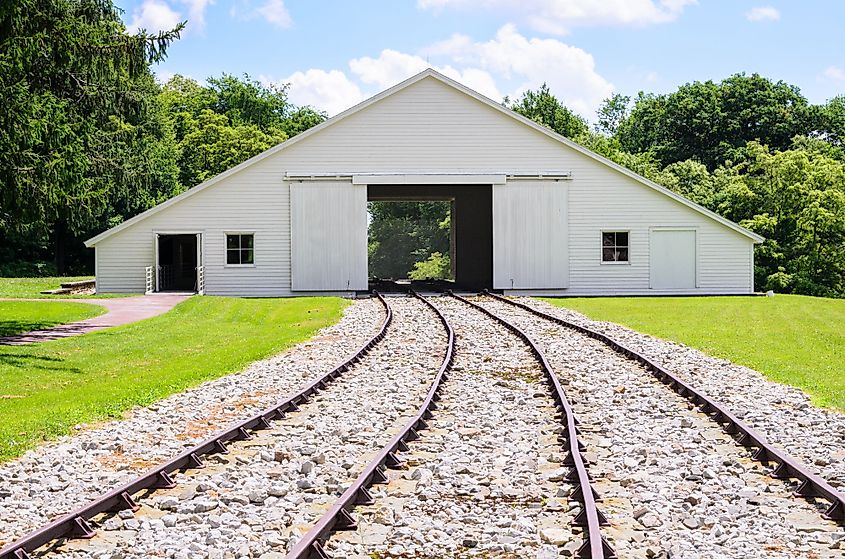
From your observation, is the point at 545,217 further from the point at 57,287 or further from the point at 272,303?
the point at 57,287

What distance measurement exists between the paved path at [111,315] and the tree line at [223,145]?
2.26 m

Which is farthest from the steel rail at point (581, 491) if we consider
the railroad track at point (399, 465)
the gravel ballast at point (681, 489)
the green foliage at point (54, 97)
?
the green foliage at point (54, 97)

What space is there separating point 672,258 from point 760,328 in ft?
41.6

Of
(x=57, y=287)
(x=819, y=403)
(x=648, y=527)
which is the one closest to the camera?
(x=648, y=527)

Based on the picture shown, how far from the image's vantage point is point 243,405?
1117 centimetres

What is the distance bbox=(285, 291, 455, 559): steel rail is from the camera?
5539mm

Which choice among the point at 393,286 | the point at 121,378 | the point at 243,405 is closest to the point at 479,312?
the point at 121,378

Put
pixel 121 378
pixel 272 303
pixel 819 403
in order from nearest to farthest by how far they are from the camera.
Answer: pixel 819 403 → pixel 121 378 → pixel 272 303

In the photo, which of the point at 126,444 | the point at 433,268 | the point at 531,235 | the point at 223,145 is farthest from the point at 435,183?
the point at 433,268

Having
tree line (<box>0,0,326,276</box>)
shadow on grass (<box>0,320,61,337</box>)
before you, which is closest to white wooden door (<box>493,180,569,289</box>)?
tree line (<box>0,0,326,276</box>)

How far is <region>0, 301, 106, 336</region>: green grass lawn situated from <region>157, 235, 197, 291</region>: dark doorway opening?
1001 centimetres

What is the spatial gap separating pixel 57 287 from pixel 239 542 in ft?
117

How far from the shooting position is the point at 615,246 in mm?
33469

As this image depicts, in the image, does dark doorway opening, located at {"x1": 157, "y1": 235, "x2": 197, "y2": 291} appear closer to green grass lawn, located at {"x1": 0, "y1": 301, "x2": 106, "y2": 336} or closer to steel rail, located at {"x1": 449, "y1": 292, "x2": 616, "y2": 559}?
green grass lawn, located at {"x1": 0, "y1": 301, "x2": 106, "y2": 336}
